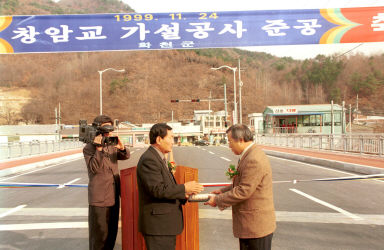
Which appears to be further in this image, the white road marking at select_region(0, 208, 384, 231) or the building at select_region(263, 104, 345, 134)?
the building at select_region(263, 104, 345, 134)

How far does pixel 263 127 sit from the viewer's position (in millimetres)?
45875

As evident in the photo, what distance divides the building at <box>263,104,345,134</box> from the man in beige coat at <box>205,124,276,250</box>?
3848cm

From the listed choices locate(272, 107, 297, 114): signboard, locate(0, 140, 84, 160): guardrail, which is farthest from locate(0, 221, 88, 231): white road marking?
locate(272, 107, 297, 114): signboard

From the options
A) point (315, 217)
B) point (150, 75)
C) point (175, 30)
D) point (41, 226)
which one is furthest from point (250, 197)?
point (150, 75)

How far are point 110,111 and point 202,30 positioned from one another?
34666 mm

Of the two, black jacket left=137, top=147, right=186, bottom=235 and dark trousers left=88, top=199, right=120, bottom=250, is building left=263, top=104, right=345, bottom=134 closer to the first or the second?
dark trousers left=88, top=199, right=120, bottom=250

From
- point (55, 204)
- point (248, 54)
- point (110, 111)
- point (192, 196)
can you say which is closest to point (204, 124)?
point (110, 111)

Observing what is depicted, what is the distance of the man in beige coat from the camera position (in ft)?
9.17

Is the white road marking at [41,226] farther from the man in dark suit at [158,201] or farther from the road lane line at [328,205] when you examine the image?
the road lane line at [328,205]

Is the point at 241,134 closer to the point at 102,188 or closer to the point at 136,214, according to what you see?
the point at 136,214

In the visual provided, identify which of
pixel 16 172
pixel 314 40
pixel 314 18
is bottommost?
pixel 16 172

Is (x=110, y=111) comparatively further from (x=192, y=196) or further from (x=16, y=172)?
(x=192, y=196)

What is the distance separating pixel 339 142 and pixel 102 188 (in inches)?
832

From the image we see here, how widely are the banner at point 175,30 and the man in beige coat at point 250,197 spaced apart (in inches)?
196
